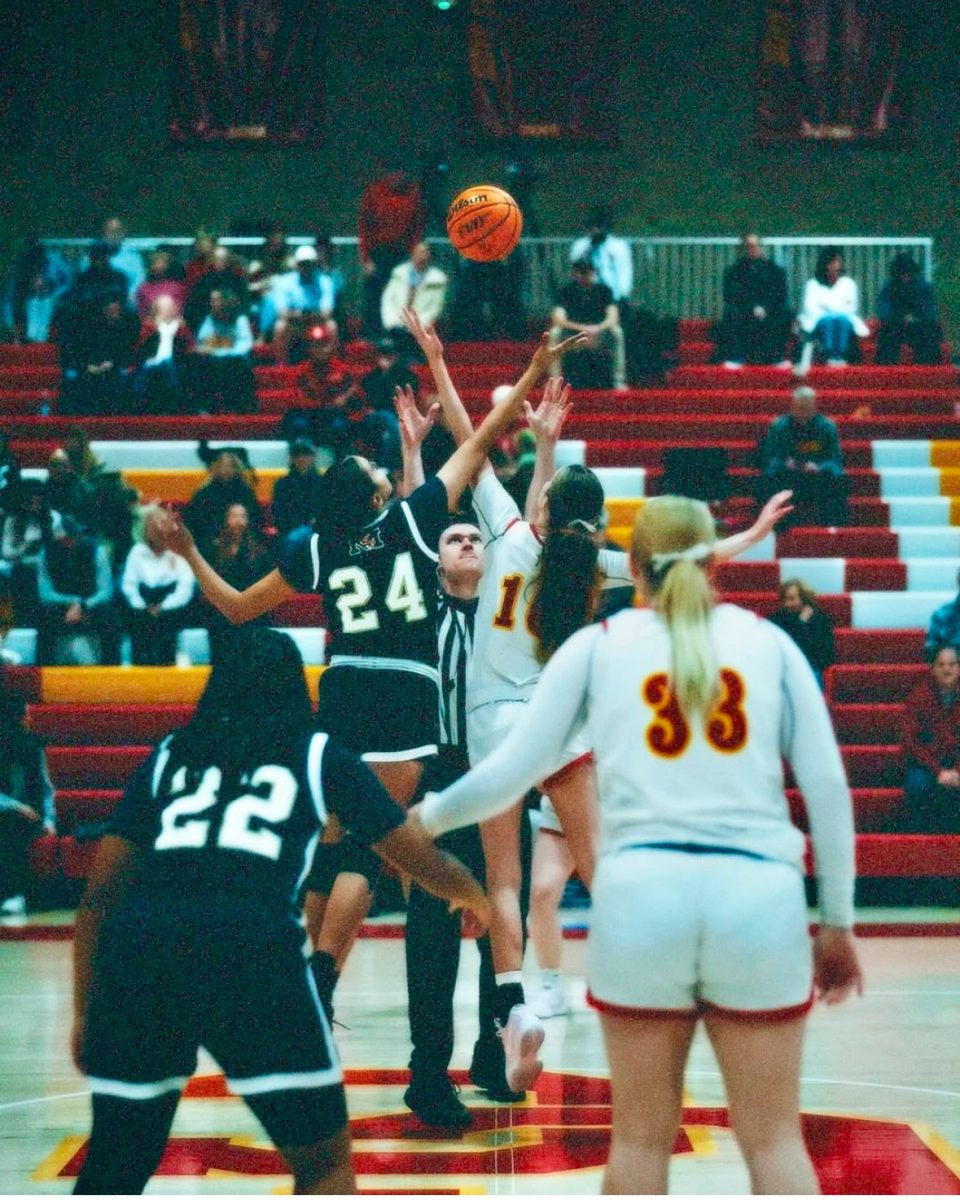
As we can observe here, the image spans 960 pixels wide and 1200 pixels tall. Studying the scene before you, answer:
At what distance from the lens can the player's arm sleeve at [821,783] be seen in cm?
354

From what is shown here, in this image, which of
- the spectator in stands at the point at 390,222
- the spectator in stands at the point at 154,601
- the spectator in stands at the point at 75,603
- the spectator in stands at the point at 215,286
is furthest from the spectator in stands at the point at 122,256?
the spectator in stands at the point at 154,601

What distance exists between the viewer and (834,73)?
1798cm

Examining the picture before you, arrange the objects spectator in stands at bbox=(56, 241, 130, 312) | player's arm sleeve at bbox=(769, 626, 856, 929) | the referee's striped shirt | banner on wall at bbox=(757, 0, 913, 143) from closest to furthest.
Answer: player's arm sleeve at bbox=(769, 626, 856, 929) < the referee's striped shirt < spectator in stands at bbox=(56, 241, 130, 312) < banner on wall at bbox=(757, 0, 913, 143)

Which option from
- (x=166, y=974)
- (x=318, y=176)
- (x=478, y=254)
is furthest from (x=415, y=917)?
(x=318, y=176)

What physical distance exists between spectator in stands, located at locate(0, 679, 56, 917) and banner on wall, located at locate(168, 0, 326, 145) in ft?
30.4

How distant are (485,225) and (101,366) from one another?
714 cm

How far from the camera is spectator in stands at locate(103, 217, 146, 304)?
15.6 metres

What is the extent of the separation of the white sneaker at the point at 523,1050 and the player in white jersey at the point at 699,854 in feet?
6.09

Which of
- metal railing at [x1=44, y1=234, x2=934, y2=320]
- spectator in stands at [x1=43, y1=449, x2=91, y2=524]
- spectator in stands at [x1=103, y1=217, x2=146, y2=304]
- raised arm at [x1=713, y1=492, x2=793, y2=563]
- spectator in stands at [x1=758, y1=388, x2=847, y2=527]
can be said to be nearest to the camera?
raised arm at [x1=713, y1=492, x2=793, y2=563]

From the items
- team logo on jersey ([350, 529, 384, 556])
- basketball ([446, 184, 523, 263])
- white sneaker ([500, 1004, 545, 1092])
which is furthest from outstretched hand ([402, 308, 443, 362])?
white sneaker ([500, 1004, 545, 1092])

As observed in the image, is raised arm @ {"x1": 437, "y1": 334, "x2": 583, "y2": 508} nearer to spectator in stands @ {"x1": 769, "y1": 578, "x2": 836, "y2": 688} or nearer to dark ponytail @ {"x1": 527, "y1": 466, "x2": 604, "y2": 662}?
dark ponytail @ {"x1": 527, "y1": 466, "x2": 604, "y2": 662}

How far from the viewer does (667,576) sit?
3658mm

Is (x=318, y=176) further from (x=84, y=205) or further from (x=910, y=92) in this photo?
(x=910, y=92)

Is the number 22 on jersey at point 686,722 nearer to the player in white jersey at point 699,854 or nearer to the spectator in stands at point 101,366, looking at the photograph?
the player in white jersey at point 699,854
